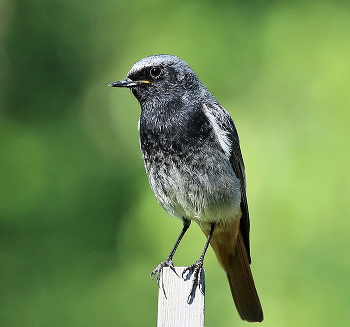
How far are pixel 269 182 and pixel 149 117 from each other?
1587 millimetres

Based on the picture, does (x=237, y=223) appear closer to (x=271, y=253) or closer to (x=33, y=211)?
(x=271, y=253)

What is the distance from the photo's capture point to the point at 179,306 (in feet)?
11.4

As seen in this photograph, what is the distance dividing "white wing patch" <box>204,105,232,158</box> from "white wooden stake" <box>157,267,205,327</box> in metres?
1.25

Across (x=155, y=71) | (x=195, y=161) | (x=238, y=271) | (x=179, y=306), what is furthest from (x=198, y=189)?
(x=179, y=306)

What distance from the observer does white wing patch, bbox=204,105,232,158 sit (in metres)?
4.55

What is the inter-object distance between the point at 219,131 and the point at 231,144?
0.16 metres

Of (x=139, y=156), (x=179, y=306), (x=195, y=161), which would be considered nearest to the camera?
(x=179, y=306)

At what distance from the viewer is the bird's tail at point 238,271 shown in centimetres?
479

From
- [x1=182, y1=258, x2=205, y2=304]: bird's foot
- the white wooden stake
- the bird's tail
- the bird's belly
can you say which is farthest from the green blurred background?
the white wooden stake

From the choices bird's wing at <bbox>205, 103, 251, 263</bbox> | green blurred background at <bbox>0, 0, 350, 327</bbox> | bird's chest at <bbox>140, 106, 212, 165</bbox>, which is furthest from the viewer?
green blurred background at <bbox>0, 0, 350, 327</bbox>

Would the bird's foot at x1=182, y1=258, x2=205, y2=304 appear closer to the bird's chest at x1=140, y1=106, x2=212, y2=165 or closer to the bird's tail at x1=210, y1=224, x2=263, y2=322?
the bird's tail at x1=210, y1=224, x2=263, y2=322

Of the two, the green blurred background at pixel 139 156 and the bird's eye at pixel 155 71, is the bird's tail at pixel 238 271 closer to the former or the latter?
the green blurred background at pixel 139 156

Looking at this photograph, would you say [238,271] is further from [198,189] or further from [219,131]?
[219,131]

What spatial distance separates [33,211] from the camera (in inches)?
294
